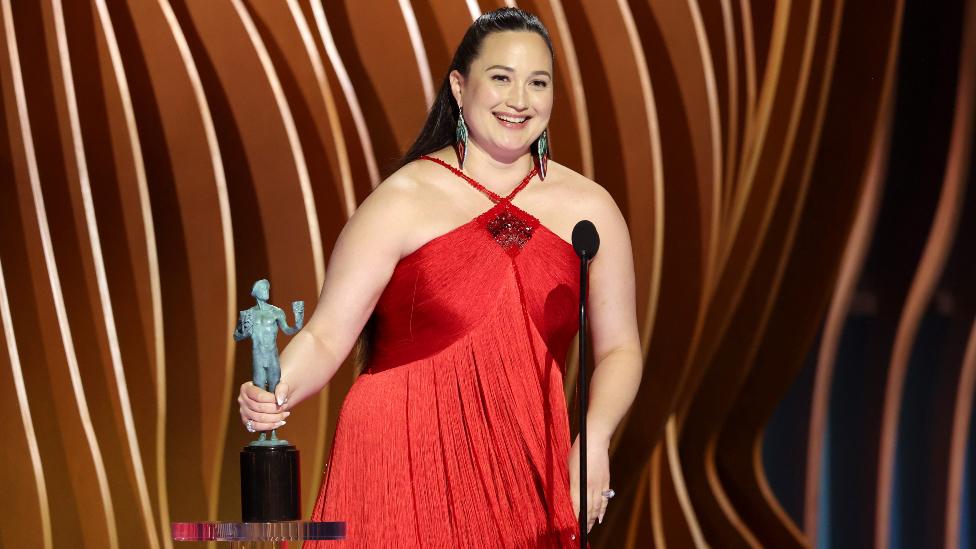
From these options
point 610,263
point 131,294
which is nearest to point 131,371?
point 131,294

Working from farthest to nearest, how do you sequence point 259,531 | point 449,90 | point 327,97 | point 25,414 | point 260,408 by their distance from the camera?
point 327,97 < point 25,414 < point 449,90 < point 260,408 < point 259,531

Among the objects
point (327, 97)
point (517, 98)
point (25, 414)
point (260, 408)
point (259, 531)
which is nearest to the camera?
point (259, 531)

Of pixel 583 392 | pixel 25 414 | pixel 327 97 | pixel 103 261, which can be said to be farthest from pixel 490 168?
pixel 25 414

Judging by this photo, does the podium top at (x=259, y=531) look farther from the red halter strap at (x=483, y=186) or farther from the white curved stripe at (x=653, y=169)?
the white curved stripe at (x=653, y=169)

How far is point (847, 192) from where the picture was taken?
3.38 meters

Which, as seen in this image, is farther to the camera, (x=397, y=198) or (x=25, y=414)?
(x=25, y=414)

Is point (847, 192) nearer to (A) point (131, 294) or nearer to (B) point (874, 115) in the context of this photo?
(B) point (874, 115)

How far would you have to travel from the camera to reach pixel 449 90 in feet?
7.68

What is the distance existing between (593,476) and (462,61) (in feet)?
2.41

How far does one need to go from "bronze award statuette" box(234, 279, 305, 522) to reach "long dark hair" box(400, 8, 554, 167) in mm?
518

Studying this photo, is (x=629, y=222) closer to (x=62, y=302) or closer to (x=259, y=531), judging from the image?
(x=62, y=302)

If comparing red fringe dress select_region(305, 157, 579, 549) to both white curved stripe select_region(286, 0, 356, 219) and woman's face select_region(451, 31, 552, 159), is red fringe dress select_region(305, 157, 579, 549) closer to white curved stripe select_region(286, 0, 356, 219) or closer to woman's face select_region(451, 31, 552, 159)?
woman's face select_region(451, 31, 552, 159)

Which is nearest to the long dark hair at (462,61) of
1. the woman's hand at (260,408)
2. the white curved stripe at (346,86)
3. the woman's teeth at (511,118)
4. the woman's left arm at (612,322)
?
the woman's teeth at (511,118)

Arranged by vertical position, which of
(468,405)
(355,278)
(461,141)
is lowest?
(468,405)
